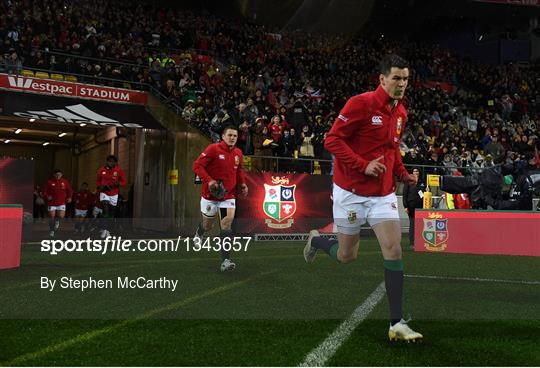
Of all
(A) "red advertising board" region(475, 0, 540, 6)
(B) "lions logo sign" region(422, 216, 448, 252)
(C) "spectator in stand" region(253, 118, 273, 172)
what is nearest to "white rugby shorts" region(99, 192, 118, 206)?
(C) "spectator in stand" region(253, 118, 273, 172)

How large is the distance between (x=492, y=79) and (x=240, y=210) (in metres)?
21.9

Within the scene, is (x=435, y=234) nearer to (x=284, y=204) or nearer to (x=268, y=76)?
(x=284, y=204)

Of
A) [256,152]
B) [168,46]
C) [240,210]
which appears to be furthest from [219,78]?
[240,210]

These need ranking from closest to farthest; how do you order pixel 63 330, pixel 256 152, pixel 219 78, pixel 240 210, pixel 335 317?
pixel 63 330
pixel 335 317
pixel 240 210
pixel 256 152
pixel 219 78

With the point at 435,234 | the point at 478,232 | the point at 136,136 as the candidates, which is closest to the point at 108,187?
the point at 136,136

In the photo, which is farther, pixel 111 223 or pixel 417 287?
pixel 111 223

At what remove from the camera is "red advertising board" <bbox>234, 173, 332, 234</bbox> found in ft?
55.9

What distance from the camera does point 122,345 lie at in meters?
4.47

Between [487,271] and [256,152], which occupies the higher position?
[256,152]

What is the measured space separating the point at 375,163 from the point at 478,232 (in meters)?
9.51

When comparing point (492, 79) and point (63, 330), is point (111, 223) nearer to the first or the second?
point (63, 330)

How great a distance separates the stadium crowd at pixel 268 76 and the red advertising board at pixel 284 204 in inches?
43.4

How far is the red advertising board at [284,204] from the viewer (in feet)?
55.9

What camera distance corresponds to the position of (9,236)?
9547 mm
